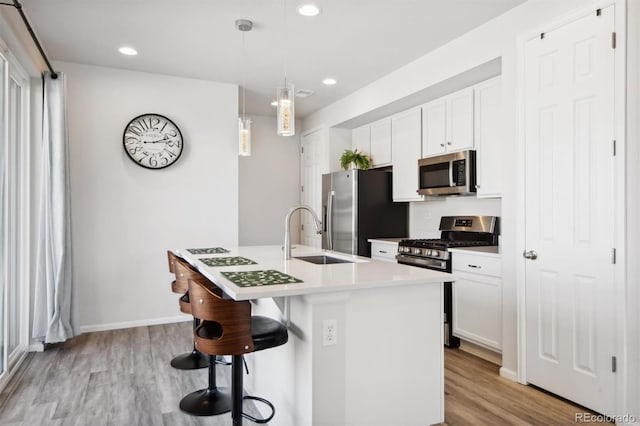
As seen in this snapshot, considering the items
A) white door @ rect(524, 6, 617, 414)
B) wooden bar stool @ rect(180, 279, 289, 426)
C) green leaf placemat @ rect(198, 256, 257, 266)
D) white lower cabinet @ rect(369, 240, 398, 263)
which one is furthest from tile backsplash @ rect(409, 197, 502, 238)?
wooden bar stool @ rect(180, 279, 289, 426)

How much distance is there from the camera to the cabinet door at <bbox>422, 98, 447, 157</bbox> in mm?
4012

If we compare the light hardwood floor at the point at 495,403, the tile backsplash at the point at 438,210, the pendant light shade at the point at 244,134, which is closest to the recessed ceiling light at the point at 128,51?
the pendant light shade at the point at 244,134

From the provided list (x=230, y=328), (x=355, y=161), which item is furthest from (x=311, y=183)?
(x=230, y=328)

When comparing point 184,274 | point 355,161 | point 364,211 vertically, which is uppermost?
point 355,161

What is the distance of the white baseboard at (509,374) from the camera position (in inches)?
114

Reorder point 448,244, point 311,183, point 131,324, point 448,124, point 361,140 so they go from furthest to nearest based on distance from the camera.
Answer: point 311,183
point 361,140
point 131,324
point 448,124
point 448,244

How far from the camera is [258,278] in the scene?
2.01 m

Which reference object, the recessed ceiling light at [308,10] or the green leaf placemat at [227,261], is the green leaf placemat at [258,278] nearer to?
the green leaf placemat at [227,261]

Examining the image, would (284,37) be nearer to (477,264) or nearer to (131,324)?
(477,264)

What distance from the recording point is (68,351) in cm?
354

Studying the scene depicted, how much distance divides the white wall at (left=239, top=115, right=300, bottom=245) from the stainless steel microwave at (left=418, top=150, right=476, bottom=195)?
2598mm

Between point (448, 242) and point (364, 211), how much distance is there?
1220 mm

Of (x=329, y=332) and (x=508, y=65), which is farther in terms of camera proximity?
(x=508, y=65)

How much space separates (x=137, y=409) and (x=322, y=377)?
4.34ft
